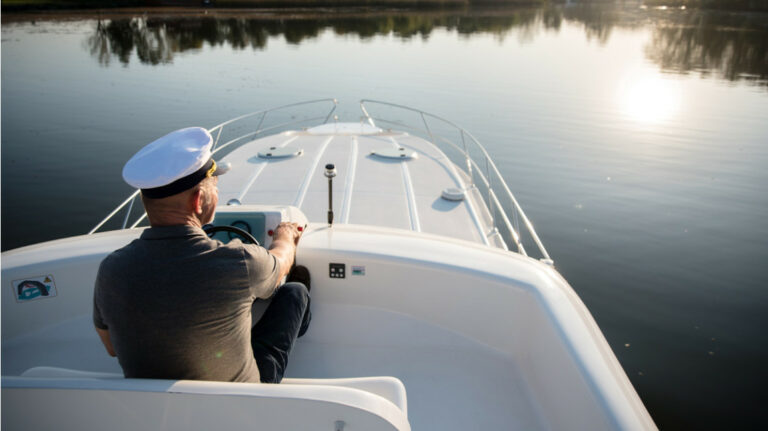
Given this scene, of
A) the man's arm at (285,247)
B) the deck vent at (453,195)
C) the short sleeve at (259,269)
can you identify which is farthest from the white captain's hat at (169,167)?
the deck vent at (453,195)

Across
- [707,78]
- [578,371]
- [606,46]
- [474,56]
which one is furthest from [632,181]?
[606,46]

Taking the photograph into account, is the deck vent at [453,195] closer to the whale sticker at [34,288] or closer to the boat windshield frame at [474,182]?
the boat windshield frame at [474,182]

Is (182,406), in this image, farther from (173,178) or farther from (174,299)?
(173,178)

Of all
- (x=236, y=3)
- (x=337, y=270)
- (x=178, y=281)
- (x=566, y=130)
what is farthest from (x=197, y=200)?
(x=236, y=3)

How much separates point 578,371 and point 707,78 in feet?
59.0

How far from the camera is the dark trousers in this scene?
177 centimetres

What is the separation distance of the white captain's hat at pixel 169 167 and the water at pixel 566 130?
13.0ft

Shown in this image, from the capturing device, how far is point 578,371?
1.65 meters

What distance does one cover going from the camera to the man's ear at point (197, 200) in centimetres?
135

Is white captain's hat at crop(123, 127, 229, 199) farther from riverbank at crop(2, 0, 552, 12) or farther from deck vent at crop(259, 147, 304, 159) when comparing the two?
riverbank at crop(2, 0, 552, 12)

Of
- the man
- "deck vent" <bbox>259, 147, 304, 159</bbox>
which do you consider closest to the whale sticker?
the man

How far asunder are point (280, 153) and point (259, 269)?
430 cm

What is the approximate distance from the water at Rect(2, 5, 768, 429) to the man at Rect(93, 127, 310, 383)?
373cm

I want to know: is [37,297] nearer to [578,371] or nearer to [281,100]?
[578,371]
